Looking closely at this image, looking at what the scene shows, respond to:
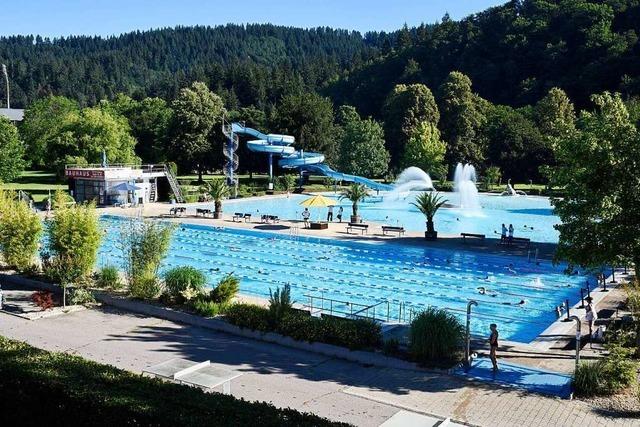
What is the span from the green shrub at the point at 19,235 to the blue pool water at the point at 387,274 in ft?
15.1

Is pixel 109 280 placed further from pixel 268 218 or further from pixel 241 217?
pixel 241 217

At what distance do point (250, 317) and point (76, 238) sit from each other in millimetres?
7050

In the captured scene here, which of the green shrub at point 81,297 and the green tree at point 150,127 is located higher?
the green tree at point 150,127

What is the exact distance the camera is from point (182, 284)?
18469mm

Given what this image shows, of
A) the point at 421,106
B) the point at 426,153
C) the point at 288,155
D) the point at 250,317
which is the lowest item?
the point at 250,317

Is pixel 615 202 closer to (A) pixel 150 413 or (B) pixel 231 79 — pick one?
(A) pixel 150 413

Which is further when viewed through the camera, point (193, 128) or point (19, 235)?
point (193, 128)

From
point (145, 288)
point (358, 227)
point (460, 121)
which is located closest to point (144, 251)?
point (145, 288)

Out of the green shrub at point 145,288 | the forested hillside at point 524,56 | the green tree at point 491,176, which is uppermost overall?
the forested hillside at point 524,56

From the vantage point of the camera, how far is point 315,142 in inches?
2512

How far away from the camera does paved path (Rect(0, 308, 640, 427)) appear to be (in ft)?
37.9

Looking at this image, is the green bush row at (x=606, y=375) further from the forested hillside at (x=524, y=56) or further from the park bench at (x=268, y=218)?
the forested hillside at (x=524, y=56)

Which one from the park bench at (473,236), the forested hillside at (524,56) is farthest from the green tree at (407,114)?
the park bench at (473,236)

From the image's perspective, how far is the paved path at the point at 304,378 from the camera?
37.9 feet
